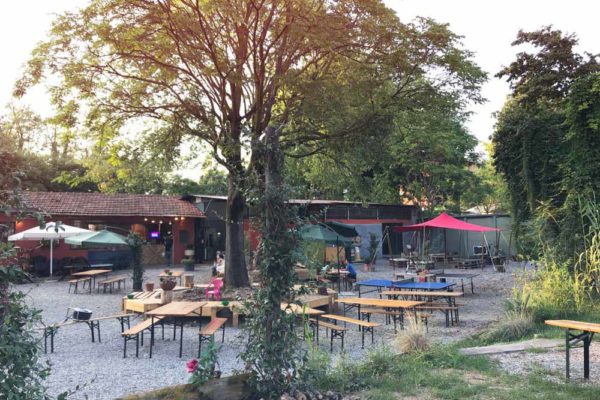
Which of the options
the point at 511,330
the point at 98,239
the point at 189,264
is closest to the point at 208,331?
the point at 511,330

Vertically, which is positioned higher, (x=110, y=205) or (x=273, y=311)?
(x=110, y=205)

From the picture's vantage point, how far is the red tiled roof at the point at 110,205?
22172 millimetres

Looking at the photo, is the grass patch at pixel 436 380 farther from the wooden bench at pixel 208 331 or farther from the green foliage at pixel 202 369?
the wooden bench at pixel 208 331

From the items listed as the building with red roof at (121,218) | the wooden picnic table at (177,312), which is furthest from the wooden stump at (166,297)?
the building with red roof at (121,218)

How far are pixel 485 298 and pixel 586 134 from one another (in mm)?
4944

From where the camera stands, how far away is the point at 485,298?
520 inches

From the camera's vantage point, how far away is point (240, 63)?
1169cm

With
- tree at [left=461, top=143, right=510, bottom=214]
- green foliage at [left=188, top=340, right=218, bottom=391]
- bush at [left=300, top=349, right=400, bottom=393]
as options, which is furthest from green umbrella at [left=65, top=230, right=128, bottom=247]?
tree at [left=461, top=143, right=510, bottom=214]

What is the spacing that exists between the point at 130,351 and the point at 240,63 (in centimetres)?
709

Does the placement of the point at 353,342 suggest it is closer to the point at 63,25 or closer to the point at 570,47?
the point at 63,25

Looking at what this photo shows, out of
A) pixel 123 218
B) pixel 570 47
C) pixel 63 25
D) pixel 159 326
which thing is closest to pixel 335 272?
pixel 159 326

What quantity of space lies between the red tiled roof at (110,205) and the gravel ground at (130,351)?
32.1 feet

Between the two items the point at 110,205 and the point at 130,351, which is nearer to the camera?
the point at 130,351

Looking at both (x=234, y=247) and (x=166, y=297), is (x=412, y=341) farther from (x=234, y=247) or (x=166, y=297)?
(x=234, y=247)
